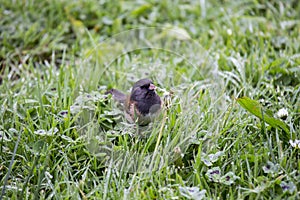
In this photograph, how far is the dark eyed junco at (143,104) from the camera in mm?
2527

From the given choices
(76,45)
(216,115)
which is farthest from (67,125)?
(76,45)

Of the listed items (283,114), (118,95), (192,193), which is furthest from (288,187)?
(118,95)

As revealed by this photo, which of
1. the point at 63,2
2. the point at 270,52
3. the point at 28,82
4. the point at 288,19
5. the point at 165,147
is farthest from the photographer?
the point at 63,2

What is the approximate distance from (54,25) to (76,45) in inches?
18.8

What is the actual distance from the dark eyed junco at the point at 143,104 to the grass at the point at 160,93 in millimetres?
59

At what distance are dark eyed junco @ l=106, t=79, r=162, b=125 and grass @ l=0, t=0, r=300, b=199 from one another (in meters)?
0.06

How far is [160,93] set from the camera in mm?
2762

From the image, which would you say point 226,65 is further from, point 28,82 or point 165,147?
point 28,82

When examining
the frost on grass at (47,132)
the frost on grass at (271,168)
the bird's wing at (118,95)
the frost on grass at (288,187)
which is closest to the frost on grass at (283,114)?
the frost on grass at (271,168)

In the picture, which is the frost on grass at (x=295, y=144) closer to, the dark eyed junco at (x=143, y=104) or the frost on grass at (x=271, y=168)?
the frost on grass at (x=271, y=168)

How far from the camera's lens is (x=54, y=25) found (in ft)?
13.1

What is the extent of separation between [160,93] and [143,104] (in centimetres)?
25

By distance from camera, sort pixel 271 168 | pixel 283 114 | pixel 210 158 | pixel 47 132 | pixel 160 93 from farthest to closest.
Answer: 1. pixel 160 93
2. pixel 283 114
3. pixel 47 132
4. pixel 210 158
5. pixel 271 168

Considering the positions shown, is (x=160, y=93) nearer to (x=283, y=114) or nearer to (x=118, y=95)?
(x=118, y=95)
